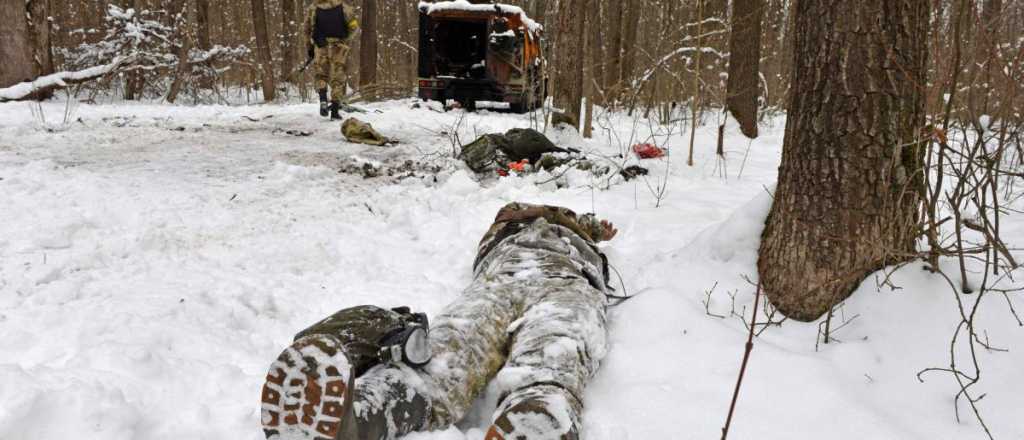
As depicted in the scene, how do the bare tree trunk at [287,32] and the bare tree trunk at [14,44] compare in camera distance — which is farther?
the bare tree trunk at [287,32]

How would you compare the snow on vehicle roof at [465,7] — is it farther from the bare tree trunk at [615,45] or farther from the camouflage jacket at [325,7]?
the bare tree trunk at [615,45]

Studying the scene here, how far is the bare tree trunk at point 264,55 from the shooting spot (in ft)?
39.0

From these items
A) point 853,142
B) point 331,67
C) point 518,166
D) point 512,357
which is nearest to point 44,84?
point 331,67

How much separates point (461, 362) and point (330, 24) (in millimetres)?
7044

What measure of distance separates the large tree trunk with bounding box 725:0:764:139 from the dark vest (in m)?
4.90

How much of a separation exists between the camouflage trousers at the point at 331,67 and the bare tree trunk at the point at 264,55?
4.37m

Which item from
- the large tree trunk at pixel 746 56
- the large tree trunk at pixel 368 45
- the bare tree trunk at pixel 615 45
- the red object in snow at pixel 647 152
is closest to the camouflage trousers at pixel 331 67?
the red object in snow at pixel 647 152

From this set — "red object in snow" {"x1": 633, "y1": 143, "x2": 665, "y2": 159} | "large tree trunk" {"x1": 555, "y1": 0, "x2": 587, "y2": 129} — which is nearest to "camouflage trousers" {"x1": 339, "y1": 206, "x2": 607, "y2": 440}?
"red object in snow" {"x1": 633, "y1": 143, "x2": 665, "y2": 159}

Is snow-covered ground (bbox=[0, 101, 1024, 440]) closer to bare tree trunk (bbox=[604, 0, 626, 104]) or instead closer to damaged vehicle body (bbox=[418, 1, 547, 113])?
damaged vehicle body (bbox=[418, 1, 547, 113])

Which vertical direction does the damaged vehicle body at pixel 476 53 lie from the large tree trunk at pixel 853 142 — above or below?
above

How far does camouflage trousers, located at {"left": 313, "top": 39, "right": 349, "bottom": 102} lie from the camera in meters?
8.05

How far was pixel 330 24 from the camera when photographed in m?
7.87

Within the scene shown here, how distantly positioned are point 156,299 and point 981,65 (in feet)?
10.3

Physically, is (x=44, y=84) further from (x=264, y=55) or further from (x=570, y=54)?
(x=570, y=54)
